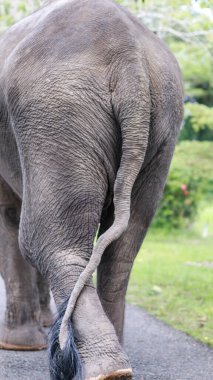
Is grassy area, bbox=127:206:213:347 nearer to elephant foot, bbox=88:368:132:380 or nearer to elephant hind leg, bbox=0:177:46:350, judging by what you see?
elephant hind leg, bbox=0:177:46:350

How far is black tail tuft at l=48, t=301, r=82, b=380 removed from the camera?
10.8ft

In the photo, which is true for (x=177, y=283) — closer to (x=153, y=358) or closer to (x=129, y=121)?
(x=153, y=358)

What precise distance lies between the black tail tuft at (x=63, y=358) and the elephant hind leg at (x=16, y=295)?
5.42 ft

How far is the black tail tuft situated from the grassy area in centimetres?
258

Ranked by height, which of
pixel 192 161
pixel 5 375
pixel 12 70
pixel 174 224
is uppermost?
pixel 12 70

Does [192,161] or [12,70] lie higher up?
[12,70]

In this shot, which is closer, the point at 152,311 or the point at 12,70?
the point at 12,70

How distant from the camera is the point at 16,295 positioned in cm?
518

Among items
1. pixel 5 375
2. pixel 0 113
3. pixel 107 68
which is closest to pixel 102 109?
pixel 107 68

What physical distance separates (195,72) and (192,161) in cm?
632

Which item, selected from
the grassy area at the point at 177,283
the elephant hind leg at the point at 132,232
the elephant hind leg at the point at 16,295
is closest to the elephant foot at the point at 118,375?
the elephant hind leg at the point at 132,232

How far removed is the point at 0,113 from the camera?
13.6ft

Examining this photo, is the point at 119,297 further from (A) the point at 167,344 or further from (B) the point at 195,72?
(B) the point at 195,72

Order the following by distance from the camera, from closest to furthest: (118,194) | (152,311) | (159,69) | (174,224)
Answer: (118,194), (159,69), (152,311), (174,224)
